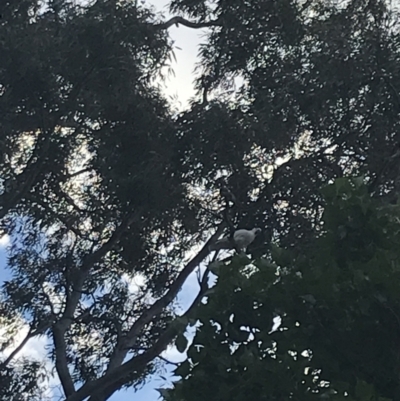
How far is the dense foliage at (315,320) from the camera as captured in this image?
155 inches

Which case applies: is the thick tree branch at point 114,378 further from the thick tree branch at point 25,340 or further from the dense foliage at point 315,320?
the dense foliage at point 315,320

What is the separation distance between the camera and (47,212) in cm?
995

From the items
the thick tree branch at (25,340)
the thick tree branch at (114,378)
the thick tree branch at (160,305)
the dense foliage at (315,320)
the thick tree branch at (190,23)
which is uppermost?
the thick tree branch at (190,23)

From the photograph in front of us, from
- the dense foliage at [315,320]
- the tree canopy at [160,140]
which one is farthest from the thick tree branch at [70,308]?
the dense foliage at [315,320]

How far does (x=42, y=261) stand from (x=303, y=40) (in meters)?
4.10

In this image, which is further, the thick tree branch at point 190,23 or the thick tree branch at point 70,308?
the thick tree branch at point 190,23

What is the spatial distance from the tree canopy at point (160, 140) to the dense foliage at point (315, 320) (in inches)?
133

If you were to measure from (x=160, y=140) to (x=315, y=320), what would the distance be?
16.9ft

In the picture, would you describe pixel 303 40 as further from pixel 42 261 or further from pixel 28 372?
pixel 28 372

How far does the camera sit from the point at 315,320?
4148 mm

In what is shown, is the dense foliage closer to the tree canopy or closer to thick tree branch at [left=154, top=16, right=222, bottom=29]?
the tree canopy

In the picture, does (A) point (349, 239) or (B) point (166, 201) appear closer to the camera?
(A) point (349, 239)

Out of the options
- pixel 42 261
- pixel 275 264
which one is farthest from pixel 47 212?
pixel 275 264

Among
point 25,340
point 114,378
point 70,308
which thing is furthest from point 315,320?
point 25,340
